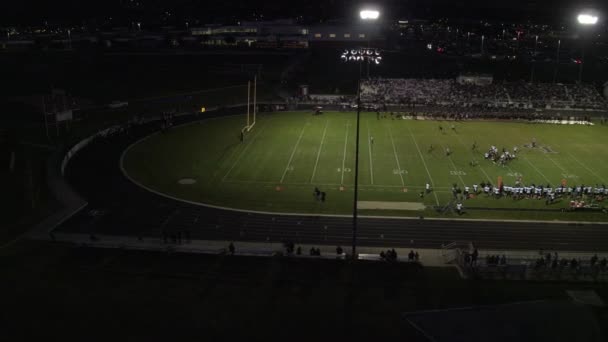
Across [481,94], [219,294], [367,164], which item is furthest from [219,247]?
[481,94]

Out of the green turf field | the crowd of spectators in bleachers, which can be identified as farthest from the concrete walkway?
the crowd of spectators in bleachers

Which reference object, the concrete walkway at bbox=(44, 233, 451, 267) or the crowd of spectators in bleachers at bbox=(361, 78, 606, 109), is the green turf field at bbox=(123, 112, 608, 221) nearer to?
the concrete walkway at bbox=(44, 233, 451, 267)

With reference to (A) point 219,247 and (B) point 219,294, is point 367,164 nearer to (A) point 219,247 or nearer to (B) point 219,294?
(A) point 219,247

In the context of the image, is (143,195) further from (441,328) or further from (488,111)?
(488,111)

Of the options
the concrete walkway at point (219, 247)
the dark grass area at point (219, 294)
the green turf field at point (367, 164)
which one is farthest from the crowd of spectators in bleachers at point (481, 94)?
the dark grass area at point (219, 294)

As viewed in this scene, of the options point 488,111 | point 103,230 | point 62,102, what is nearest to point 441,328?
point 103,230

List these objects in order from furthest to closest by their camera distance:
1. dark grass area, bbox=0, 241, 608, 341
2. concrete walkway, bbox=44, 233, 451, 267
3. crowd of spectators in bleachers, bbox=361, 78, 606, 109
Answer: crowd of spectators in bleachers, bbox=361, 78, 606, 109
concrete walkway, bbox=44, 233, 451, 267
dark grass area, bbox=0, 241, 608, 341
